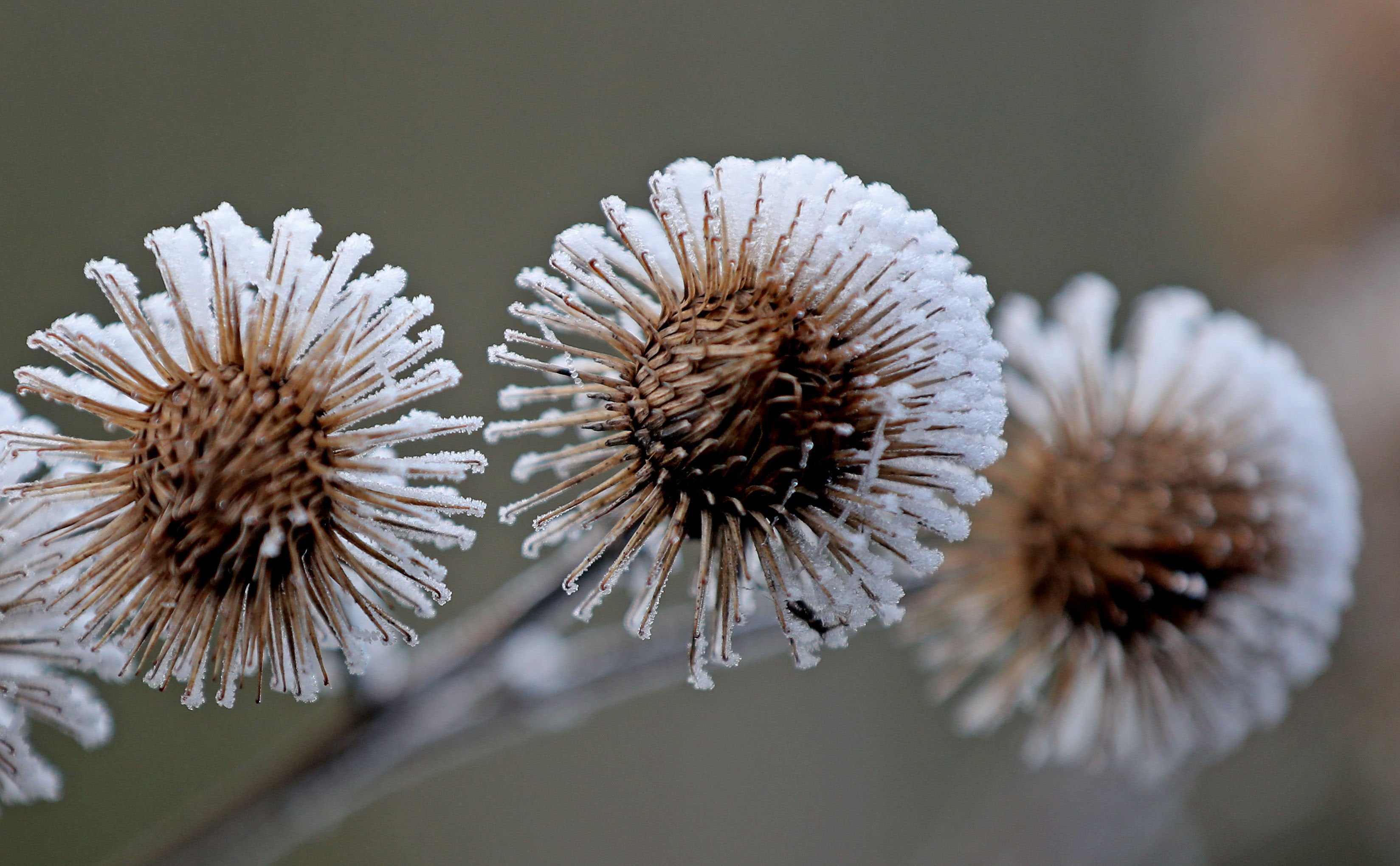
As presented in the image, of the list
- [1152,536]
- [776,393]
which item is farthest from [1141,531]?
[776,393]

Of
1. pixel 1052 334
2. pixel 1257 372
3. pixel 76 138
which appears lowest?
pixel 1257 372

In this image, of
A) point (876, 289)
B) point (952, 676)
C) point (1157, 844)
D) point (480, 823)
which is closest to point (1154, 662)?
point (952, 676)

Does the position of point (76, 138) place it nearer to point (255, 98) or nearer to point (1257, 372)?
point (255, 98)

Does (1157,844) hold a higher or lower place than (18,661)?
lower

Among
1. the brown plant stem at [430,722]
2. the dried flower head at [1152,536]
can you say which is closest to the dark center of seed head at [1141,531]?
the dried flower head at [1152,536]

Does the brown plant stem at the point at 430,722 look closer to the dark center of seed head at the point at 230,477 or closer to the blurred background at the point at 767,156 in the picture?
the blurred background at the point at 767,156

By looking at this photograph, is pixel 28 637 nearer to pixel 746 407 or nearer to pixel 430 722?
pixel 430 722

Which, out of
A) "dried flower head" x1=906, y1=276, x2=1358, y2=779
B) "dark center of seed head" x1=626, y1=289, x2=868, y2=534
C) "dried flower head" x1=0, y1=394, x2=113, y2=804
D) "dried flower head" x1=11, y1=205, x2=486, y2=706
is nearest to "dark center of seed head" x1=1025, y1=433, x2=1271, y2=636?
"dried flower head" x1=906, y1=276, x2=1358, y2=779
